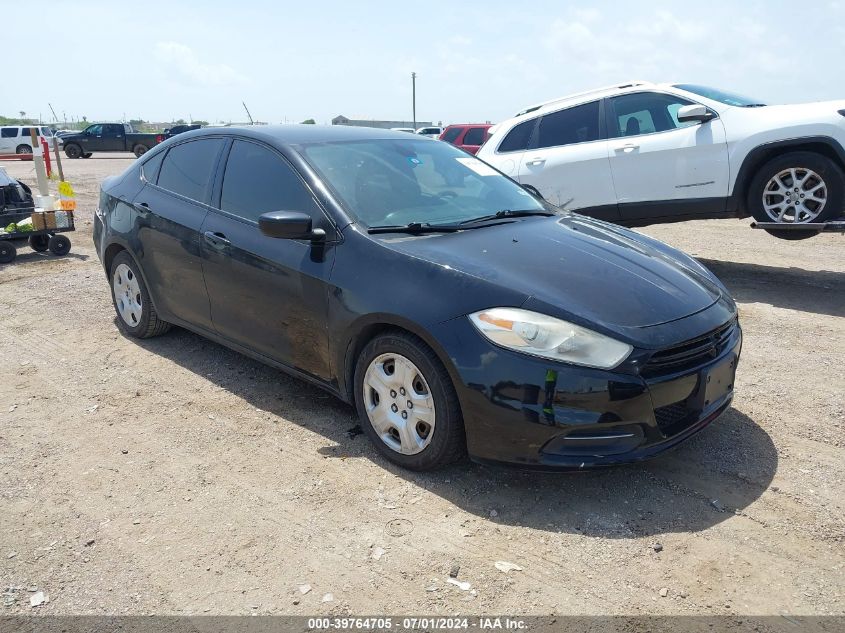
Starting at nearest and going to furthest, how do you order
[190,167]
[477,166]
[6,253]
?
[477,166], [190,167], [6,253]

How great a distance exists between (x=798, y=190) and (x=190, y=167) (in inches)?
220

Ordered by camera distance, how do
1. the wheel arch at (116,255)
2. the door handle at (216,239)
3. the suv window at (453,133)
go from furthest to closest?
the suv window at (453,133), the wheel arch at (116,255), the door handle at (216,239)

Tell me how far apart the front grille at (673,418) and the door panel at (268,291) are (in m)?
1.73

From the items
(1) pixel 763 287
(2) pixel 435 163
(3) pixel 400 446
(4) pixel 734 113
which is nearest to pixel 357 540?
(3) pixel 400 446

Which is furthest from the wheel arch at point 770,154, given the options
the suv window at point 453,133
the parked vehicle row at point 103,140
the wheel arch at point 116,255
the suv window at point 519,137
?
the parked vehicle row at point 103,140

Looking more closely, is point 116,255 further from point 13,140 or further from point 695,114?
point 13,140

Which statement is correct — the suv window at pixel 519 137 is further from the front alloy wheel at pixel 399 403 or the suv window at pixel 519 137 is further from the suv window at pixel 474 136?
the suv window at pixel 474 136

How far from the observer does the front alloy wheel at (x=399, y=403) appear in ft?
10.8

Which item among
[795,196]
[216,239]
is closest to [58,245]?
[216,239]

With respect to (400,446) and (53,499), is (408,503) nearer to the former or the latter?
(400,446)

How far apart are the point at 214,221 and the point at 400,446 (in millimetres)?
1969

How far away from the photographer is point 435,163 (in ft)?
14.6

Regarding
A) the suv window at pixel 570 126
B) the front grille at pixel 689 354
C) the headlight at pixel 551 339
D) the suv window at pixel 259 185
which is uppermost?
the suv window at pixel 570 126

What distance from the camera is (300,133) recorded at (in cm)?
443
